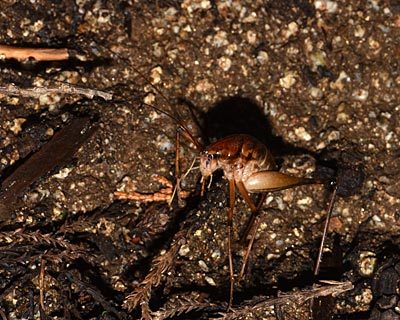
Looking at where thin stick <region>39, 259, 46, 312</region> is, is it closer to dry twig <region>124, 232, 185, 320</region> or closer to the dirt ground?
the dirt ground

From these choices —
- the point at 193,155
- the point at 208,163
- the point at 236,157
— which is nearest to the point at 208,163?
the point at 208,163

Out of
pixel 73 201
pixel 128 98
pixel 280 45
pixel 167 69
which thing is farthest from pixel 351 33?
pixel 73 201

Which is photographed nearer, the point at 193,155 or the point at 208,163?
the point at 208,163

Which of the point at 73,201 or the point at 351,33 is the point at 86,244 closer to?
the point at 73,201

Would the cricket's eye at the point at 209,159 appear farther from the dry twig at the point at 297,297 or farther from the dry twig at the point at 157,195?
the dry twig at the point at 297,297

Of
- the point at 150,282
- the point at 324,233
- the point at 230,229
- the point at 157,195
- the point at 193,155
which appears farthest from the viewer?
the point at 193,155

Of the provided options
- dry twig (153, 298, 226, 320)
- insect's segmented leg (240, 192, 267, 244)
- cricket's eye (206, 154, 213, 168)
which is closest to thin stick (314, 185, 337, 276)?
insect's segmented leg (240, 192, 267, 244)

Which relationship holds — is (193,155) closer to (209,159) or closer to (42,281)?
(209,159)

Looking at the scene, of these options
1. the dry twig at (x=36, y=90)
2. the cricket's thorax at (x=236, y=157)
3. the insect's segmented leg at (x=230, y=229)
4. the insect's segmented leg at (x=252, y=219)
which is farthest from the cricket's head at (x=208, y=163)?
the dry twig at (x=36, y=90)
